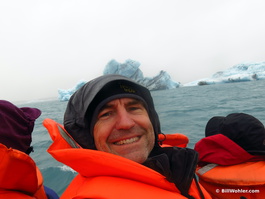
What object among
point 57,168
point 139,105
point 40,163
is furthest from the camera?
point 40,163

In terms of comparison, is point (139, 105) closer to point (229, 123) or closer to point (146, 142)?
point (146, 142)

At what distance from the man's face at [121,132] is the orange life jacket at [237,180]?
Answer: 663mm

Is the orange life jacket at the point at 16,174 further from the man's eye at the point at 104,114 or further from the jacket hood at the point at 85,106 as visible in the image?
the man's eye at the point at 104,114

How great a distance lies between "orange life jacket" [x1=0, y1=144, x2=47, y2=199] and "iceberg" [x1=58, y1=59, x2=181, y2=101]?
29.7 meters

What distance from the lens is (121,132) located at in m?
1.05

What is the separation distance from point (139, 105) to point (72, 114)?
430mm

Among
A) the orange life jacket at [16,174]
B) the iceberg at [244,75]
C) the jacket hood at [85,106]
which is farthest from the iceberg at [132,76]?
the orange life jacket at [16,174]

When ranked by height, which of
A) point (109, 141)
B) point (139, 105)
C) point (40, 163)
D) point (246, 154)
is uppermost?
point (139, 105)

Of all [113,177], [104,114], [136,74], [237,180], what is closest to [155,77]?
[136,74]

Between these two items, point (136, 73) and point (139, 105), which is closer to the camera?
point (139, 105)

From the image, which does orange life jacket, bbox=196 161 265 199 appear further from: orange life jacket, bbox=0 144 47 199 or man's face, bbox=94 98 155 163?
orange life jacket, bbox=0 144 47 199

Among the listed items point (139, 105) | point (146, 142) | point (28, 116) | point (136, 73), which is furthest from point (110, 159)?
point (136, 73)

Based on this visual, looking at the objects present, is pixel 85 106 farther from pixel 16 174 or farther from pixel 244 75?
pixel 244 75

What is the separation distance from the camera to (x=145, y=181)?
89 cm
